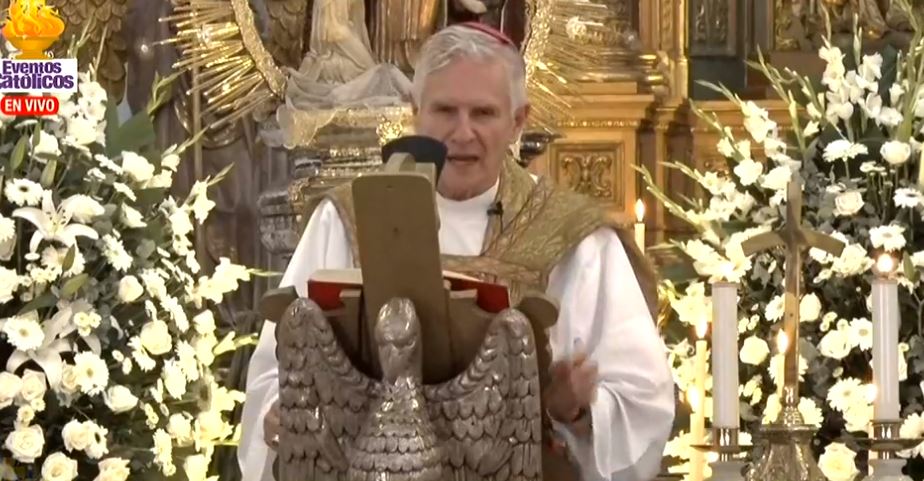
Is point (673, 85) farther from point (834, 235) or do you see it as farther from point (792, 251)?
point (792, 251)

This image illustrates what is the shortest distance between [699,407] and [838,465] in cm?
47

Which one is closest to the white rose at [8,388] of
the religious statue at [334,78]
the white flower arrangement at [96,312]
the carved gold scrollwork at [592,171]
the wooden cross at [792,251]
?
the white flower arrangement at [96,312]

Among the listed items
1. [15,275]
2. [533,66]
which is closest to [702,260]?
[15,275]

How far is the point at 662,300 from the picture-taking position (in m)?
4.72

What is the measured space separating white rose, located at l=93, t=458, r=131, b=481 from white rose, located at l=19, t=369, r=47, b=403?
19cm

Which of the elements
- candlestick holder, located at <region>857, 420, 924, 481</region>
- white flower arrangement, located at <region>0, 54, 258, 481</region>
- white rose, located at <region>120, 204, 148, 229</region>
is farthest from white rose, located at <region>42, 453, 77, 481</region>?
candlestick holder, located at <region>857, 420, 924, 481</region>

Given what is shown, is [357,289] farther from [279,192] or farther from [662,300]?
[279,192]

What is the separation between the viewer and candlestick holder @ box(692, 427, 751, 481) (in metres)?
2.95

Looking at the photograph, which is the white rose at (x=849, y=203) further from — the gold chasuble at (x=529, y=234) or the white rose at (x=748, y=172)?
the gold chasuble at (x=529, y=234)

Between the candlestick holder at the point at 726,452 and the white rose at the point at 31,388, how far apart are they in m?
1.65

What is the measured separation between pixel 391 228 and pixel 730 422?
1.95 feet

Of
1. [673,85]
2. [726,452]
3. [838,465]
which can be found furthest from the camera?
[673,85]

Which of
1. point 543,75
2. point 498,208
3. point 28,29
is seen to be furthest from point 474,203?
point 543,75

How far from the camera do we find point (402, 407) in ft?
8.75
